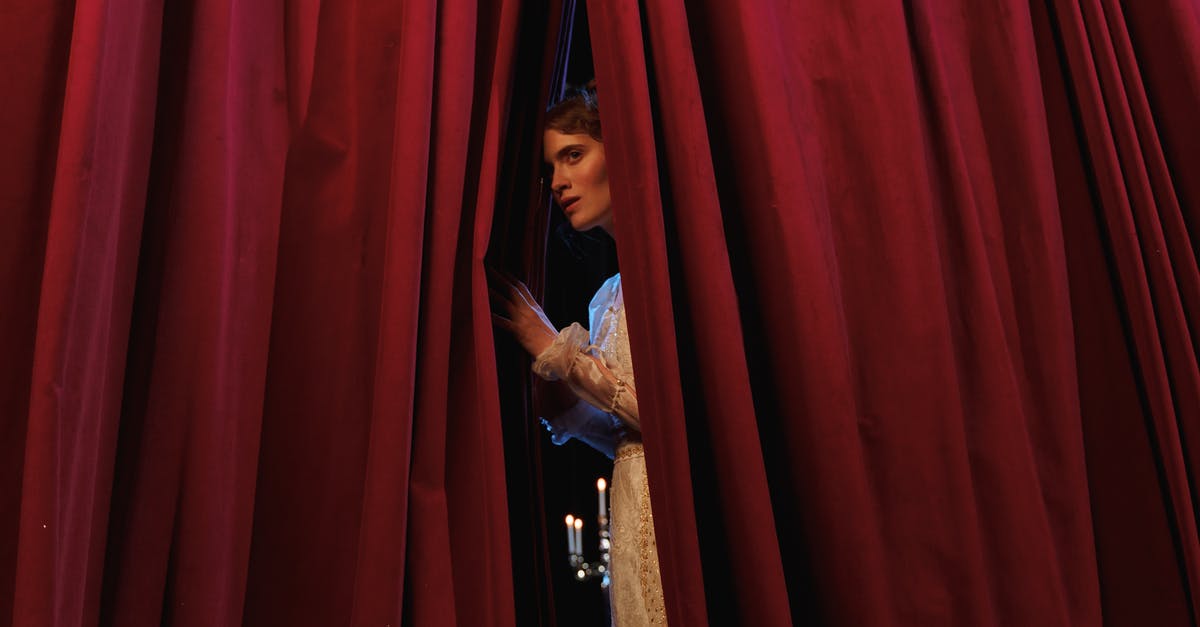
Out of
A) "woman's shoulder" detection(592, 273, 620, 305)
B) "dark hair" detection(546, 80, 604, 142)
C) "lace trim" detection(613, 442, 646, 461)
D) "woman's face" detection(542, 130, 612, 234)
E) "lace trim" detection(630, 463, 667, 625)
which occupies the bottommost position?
"lace trim" detection(630, 463, 667, 625)

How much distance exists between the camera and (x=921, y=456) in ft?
3.16

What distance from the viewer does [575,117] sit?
1.49 m

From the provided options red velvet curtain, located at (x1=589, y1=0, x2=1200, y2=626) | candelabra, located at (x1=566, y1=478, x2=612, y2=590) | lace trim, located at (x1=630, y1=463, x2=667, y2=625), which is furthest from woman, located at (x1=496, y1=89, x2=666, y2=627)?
candelabra, located at (x1=566, y1=478, x2=612, y2=590)

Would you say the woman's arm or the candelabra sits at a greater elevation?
the woman's arm

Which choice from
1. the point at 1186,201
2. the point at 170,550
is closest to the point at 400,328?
the point at 170,550

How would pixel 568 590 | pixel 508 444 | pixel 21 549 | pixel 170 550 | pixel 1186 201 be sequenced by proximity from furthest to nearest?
1. pixel 568 590
2. pixel 508 444
3. pixel 1186 201
4. pixel 170 550
5. pixel 21 549

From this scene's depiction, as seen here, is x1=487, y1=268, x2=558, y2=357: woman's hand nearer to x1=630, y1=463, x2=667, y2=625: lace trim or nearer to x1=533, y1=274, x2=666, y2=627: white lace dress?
x1=533, y1=274, x2=666, y2=627: white lace dress

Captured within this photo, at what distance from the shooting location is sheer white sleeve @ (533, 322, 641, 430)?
4.14 feet

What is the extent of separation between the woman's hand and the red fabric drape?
0.80 ft

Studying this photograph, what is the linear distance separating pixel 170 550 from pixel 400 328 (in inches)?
12.2

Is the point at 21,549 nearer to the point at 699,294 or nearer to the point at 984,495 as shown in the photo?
the point at 699,294

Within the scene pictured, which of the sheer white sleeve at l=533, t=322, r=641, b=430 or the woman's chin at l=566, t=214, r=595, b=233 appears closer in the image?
the sheer white sleeve at l=533, t=322, r=641, b=430

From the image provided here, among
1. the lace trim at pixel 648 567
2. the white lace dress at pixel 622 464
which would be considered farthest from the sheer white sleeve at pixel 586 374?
the lace trim at pixel 648 567

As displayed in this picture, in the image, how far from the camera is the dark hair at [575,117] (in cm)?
148
